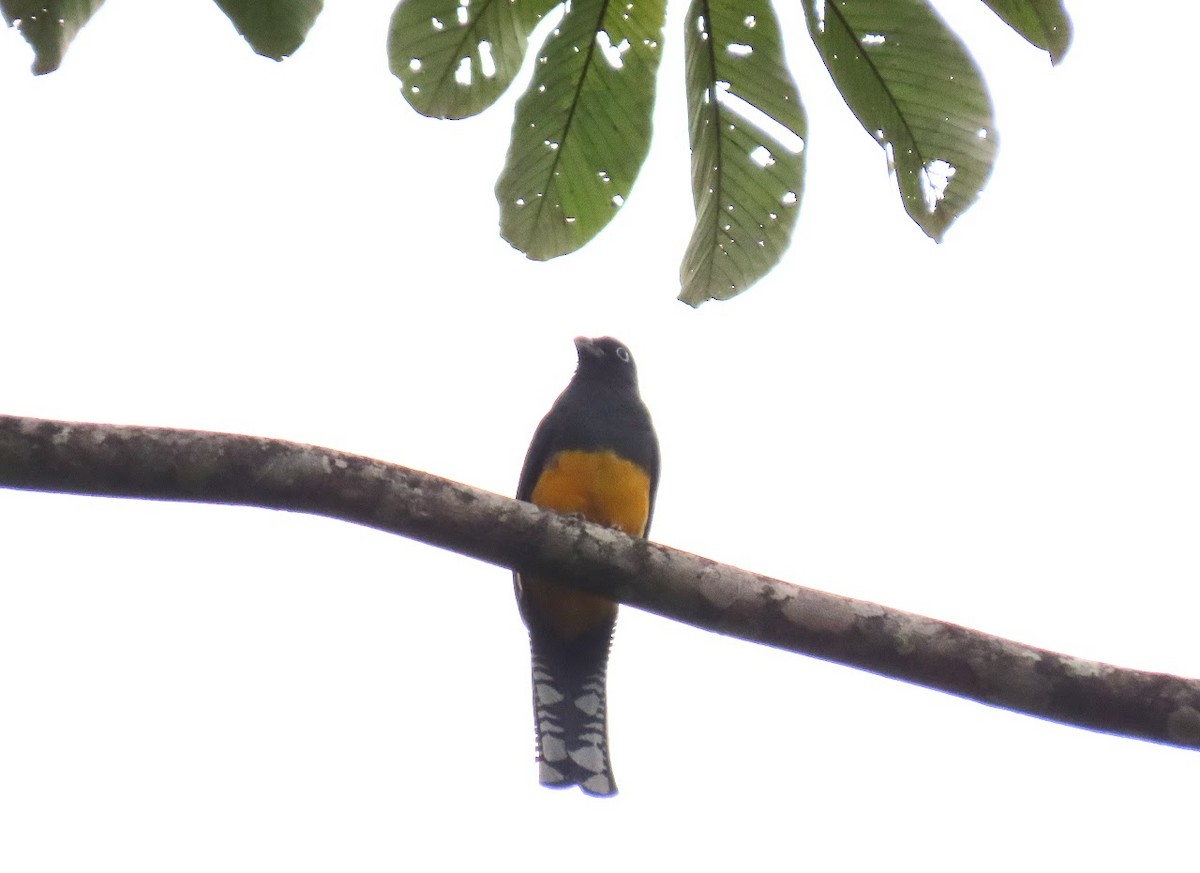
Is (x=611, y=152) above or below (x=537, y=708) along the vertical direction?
above

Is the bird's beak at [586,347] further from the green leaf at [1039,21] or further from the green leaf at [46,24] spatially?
the green leaf at [46,24]

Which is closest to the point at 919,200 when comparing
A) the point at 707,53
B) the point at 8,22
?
the point at 707,53

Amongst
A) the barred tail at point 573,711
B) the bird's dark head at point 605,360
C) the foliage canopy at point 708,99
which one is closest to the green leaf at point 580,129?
the foliage canopy at point 708,99

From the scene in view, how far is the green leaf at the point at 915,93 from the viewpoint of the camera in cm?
226

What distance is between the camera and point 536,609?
16.2ft

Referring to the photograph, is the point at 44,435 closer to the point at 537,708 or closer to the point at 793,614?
the point at 793,614

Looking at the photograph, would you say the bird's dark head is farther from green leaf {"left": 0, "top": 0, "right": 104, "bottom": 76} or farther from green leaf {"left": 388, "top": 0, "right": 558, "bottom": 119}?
green leaf {"left": 0, "top": 0, "right": 104, "bottom": 76}

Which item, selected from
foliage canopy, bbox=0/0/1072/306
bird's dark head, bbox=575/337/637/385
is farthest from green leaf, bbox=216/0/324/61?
bird's dark head, bbox=575/337/637/385

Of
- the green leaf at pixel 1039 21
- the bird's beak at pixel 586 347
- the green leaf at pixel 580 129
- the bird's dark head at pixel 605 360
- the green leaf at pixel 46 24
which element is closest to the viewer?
the green leaf at pixel 46 24

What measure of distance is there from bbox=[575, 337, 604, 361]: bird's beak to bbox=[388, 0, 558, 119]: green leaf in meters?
3.25

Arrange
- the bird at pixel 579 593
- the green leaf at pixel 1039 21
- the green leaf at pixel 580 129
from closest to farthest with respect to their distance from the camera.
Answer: the green leaf at pixel 1039 21, the green leaf at pixel 580 129, the bird at pixel 579 593

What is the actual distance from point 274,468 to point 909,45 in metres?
1.35

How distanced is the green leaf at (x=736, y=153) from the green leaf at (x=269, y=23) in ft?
2.37

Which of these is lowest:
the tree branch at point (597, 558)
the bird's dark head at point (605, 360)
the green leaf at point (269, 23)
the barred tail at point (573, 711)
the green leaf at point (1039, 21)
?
the barred tail at point (573, 711)
